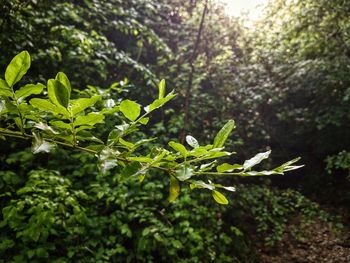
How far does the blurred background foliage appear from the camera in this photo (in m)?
2.71

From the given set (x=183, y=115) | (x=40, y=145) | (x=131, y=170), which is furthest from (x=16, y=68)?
(x=183, y=115)

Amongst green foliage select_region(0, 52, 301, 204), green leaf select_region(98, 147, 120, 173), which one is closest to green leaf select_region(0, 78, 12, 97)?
green foliage select_region(0, 52, 301, 204)

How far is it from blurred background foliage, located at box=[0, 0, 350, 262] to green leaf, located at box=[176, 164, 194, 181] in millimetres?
1838

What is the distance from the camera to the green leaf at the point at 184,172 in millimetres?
653

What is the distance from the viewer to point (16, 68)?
0.62 metres

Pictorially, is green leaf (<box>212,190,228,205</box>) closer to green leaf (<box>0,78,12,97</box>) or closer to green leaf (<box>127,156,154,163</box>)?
green leaf (<box>127,156,154,163</box>)

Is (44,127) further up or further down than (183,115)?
further up

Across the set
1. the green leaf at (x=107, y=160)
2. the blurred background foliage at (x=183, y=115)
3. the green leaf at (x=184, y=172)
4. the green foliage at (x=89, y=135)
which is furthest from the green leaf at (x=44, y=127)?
the blurred background foliage at (x=183, y=115)

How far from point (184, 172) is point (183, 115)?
4299 mm

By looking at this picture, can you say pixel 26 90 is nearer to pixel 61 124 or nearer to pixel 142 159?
pixel 61 124

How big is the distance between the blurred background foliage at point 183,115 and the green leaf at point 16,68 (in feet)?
6.01

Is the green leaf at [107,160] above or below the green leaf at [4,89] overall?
below

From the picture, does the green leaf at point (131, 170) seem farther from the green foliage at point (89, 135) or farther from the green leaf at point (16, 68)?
the green leaf at point (16, 68)

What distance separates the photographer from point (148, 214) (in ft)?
10.4
